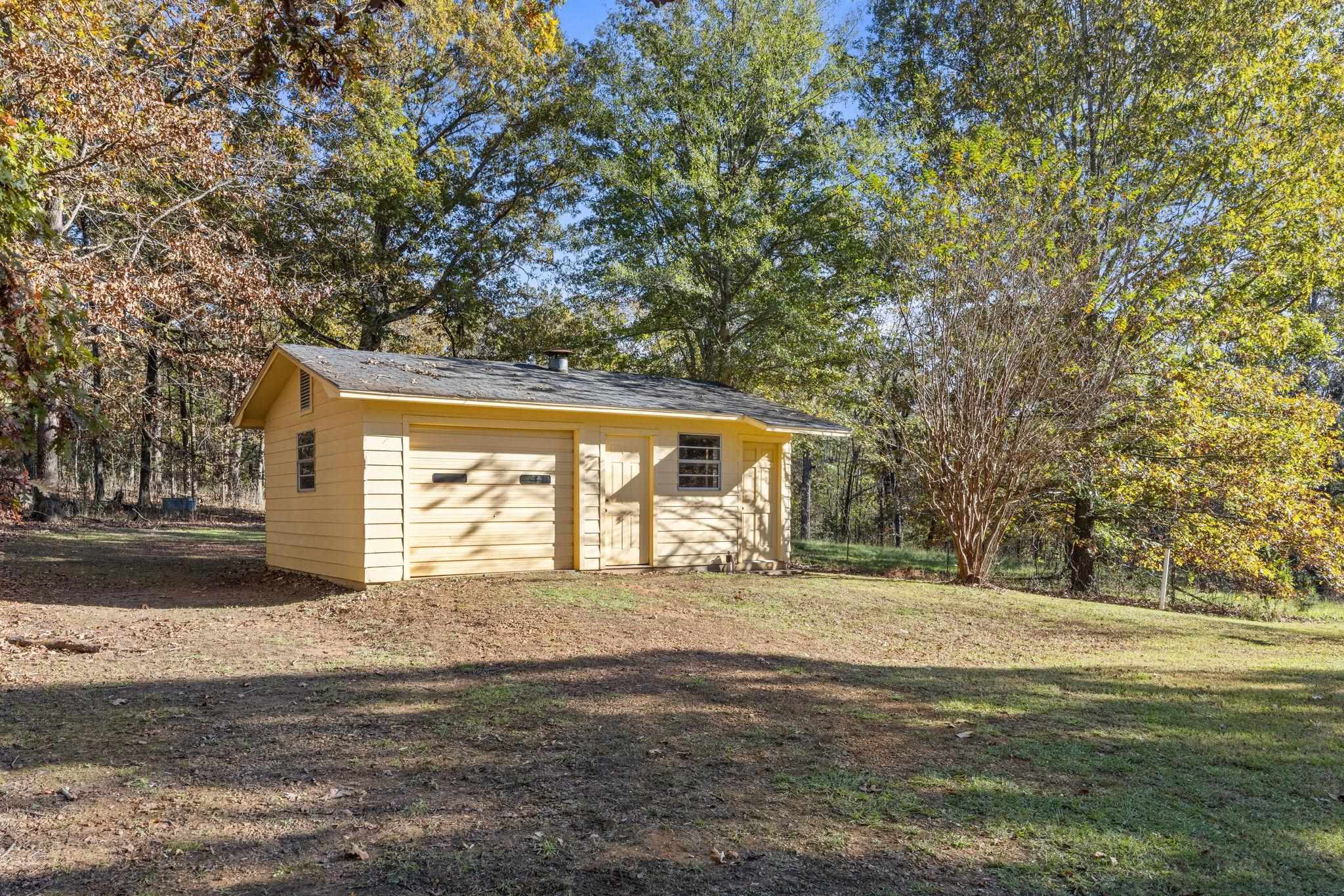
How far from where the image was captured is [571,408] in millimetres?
10867

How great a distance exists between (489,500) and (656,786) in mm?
7254

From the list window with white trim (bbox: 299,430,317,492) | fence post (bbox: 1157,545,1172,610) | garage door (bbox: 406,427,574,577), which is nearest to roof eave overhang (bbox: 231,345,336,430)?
window with white trim (bbox: 299,430,317,492)

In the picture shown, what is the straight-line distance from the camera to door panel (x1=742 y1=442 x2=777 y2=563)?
1330cm

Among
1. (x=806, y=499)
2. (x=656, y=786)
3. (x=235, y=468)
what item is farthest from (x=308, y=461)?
(x=235, y=468)

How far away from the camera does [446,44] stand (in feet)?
66.1

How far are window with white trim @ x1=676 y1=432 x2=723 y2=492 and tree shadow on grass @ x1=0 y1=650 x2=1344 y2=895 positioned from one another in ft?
21.4

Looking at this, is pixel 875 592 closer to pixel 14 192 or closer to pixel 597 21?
pixel 14 192

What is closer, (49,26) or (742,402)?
(49,26)

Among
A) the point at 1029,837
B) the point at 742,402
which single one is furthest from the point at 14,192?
the point at 742,402

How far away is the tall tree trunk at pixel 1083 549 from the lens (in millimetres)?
15211

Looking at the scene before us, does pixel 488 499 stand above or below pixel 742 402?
below

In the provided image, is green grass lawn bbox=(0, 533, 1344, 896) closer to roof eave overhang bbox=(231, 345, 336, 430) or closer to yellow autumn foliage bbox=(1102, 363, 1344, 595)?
roof eave overhang bbox=(231, 345, 336, 430)

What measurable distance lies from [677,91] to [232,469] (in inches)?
964

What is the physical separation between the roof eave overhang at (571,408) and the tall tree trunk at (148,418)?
6651mm
